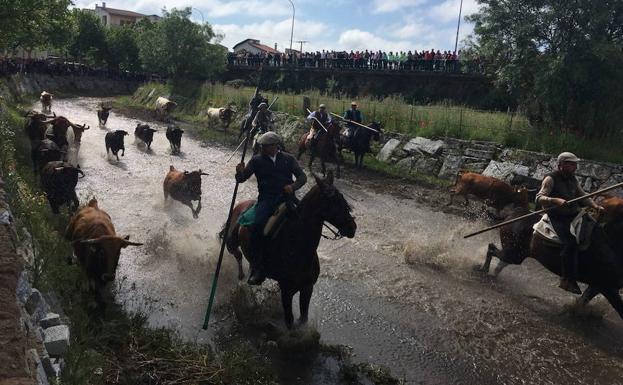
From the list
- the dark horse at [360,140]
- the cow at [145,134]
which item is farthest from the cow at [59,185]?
the dark horse at [360,140]

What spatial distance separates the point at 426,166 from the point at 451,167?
3.42 feet

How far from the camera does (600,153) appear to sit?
1551cm

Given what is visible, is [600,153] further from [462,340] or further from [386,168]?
[462,340]

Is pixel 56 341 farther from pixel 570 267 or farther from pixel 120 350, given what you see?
pixel 570 267

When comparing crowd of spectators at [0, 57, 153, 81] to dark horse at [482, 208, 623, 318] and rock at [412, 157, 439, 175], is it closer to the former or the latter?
rock at [412, 157, 439, 175]

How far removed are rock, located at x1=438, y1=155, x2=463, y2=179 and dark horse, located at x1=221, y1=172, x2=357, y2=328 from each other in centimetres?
1228

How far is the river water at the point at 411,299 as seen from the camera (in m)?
6.93

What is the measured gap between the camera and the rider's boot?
26.2 ft

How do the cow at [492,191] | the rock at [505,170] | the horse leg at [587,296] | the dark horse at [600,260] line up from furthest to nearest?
the rock at [505,170], the cow at [492,191], the horse leg at [587,296], the dark horse at [600,260]

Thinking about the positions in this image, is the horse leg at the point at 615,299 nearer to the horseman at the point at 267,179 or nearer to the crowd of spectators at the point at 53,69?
the horseman at the point at 267,179

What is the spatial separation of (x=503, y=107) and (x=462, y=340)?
25.2 meters

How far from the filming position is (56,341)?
4.51 m

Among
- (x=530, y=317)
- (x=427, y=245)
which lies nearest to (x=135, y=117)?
(x=427, y=245)

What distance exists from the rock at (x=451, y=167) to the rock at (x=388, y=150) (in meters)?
2.58
